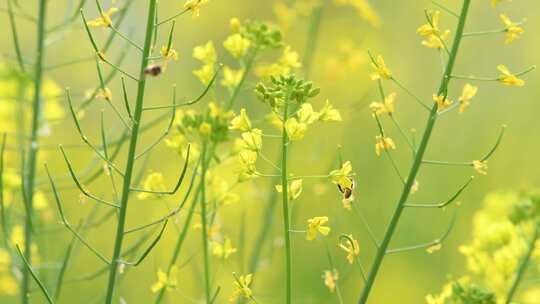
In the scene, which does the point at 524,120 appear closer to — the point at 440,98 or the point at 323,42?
the point at 323,42

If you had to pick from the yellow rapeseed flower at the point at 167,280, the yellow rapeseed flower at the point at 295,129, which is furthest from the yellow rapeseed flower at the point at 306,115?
the yellow rapeseed flower at the point at 167,280

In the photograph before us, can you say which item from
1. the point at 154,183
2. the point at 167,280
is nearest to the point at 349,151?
the point at 154,183

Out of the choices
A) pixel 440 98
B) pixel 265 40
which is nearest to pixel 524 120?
pixel 265 40

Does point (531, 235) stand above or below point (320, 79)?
below

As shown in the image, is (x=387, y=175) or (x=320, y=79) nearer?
(x=320, y=79)

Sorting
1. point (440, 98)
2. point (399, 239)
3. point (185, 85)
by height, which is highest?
point (440, 98)

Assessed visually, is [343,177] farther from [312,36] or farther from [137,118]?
[312,36]

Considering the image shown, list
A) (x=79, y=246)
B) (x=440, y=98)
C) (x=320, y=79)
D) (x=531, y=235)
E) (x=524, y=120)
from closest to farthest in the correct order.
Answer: (x=440, y=98) → (x=531, y=235) → (x=320, y=79) → (x=79, y=246) → (x=524, y=120)

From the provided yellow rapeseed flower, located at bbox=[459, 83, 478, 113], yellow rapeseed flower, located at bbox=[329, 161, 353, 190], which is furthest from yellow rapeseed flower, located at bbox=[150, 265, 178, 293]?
yellow rapeseed flower, located at bbox=[459, 83, 478, 113]
